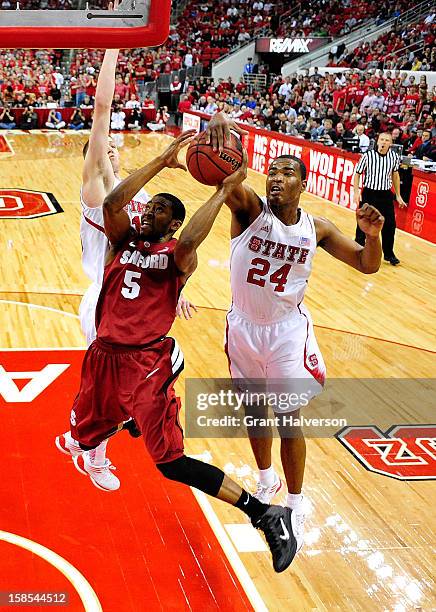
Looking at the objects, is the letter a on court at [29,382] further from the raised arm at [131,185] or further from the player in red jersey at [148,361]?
the raised arm at [131,185]

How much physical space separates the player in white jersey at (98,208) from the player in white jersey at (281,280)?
1.98ft

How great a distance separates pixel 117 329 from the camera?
4.12 meters

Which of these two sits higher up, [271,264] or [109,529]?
[271,264]

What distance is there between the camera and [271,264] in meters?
4.25

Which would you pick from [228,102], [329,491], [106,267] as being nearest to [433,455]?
[329,491]

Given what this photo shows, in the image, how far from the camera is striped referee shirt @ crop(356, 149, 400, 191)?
10000 millimetres

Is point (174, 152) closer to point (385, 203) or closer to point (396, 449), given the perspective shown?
point (396, 449)

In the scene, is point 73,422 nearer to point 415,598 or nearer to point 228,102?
point 415,598

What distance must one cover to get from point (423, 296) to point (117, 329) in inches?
231

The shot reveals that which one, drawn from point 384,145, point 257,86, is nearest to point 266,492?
point 384,145

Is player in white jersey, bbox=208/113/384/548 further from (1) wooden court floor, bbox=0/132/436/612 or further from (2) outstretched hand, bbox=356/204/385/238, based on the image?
(1) wooden court floor, bbox=0/132/436/612

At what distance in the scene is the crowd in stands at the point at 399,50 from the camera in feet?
72.0

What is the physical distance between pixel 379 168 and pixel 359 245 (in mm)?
5974

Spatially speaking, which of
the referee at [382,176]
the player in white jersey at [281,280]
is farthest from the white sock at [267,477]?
the referee at [382,176]
